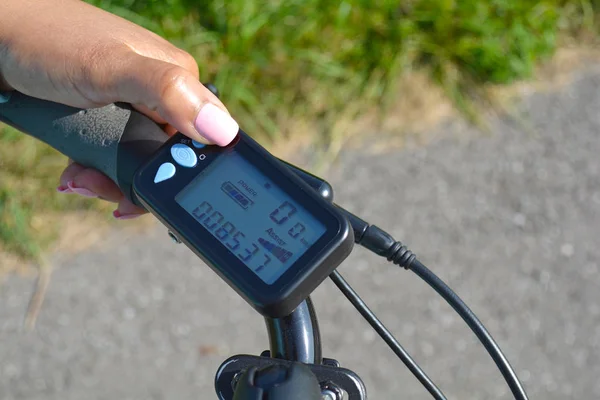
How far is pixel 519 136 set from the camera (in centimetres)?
290

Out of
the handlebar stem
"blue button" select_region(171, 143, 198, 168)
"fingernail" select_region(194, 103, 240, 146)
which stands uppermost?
"fingernail" select_region(194, 103, 240, 146)

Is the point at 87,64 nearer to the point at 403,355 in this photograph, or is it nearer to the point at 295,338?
the point at 295,338

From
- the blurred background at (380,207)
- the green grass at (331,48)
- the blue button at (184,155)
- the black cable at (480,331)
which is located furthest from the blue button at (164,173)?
the green grass at (331,48)

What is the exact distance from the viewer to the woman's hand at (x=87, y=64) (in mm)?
1118

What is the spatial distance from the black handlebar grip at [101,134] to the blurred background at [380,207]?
4.73ft

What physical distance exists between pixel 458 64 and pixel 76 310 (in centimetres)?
169

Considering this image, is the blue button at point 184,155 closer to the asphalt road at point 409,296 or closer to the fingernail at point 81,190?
the fingernail at point 81,190

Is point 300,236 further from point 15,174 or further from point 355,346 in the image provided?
point 15,174

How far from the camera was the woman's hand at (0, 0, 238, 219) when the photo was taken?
3.67 ft

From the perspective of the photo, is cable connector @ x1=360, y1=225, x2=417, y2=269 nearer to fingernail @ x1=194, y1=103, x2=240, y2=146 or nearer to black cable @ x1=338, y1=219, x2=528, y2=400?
black cable @ x1=338, y1=219, x2=528, y2=400

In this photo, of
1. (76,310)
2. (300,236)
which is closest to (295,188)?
(300,236)

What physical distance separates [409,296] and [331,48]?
1.00m

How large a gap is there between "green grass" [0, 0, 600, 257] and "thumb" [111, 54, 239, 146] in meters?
1.69

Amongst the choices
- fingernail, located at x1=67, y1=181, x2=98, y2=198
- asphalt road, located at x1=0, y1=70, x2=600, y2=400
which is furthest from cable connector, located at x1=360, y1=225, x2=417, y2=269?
asphalt road, located at x1=0, y1=70, x2=600, y2=400
